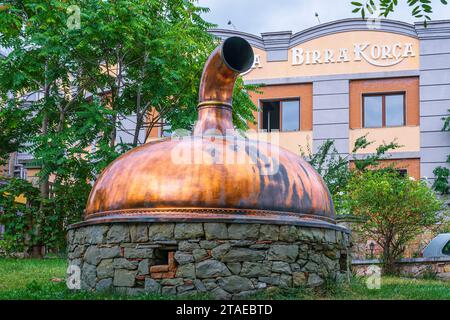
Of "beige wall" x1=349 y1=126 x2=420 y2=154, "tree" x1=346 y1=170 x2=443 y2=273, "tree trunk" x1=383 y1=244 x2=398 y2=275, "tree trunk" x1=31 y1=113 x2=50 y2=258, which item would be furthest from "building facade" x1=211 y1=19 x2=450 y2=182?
"tree trunk" x1=31 y1=113 x2=50 y2=258

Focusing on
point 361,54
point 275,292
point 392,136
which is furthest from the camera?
point 361,54

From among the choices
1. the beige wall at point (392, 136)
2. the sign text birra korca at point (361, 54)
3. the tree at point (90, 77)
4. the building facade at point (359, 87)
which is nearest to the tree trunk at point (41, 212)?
the tree at point (90, 77)

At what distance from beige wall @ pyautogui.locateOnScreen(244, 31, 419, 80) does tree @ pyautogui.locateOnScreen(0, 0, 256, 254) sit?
3.47 meters

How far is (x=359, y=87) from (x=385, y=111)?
4.21ft

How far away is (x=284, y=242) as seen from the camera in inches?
383

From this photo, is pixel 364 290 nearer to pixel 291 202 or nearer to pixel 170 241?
pixel 291 202

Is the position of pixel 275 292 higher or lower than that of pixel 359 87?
lower

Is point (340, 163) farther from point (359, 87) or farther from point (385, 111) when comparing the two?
point (359, 87)

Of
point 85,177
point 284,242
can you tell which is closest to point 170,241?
point 284,242

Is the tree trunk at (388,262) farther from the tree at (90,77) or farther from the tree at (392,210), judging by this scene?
the tree at (90,77)

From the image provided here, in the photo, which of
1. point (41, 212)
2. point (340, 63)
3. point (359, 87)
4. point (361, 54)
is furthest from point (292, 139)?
point (41, 212)

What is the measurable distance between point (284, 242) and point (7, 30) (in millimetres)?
5148

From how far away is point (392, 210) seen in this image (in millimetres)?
16766

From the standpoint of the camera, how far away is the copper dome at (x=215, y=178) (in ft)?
31.4
